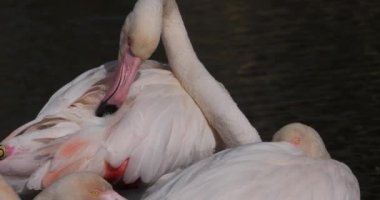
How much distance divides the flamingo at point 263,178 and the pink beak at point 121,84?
152 centimetres

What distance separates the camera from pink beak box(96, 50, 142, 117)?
7.20m

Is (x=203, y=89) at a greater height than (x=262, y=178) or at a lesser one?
lesser

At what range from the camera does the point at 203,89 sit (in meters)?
7.53

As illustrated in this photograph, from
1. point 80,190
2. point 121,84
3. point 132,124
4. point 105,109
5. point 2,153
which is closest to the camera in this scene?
point 80,190

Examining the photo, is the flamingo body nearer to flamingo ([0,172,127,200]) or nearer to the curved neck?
flamingo ([0,172,127,200])

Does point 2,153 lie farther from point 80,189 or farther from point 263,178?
point 263,178

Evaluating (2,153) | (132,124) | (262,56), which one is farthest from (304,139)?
(262,56)

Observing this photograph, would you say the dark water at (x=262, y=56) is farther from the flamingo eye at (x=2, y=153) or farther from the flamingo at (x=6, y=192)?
the flamingo at (x=6, y=192)

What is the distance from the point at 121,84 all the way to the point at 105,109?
21 cm

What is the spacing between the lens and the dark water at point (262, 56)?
31.9ft

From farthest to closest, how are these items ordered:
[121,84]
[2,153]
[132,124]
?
[121,84] < [132,124] < [2,153]

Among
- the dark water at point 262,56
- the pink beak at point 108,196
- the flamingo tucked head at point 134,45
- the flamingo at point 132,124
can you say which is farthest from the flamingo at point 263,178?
the dark water at point 262,56

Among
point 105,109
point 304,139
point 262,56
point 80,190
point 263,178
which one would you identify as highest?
point 80,190

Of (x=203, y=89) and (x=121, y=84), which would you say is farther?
(x=203, y=89)
